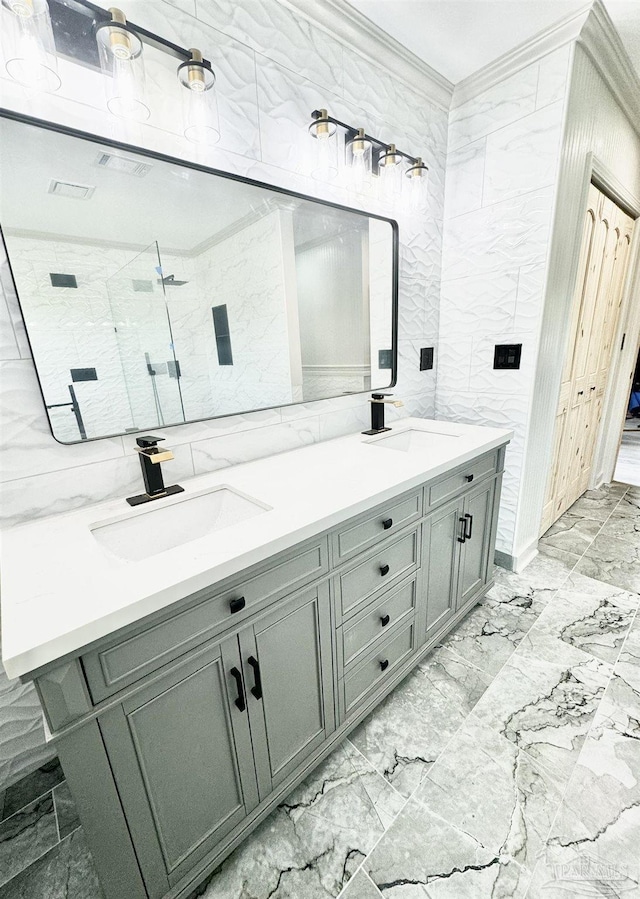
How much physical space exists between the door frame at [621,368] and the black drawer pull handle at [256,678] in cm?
321

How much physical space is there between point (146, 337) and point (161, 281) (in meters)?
0.19

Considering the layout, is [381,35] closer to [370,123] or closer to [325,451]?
[370,123]

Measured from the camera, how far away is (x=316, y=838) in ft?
3.44

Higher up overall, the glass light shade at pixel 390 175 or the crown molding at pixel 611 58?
the crown molding at pixel 611 58

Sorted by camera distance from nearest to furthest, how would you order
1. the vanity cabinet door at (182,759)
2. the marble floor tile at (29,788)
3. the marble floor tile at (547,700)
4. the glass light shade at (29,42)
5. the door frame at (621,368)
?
the vanity cabinet door at (182,759) → the glass light shade at (29,42) → the marble floor tile at (29,788) → the marble floor tile at (547,700) → the door frame at (621,368)

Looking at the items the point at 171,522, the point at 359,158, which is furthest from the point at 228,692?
the point at 359,158

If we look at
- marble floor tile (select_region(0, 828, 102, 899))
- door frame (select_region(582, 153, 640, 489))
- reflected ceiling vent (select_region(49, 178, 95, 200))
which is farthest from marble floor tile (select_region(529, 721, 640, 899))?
door frame (select_region(582, 153, 640, 489))

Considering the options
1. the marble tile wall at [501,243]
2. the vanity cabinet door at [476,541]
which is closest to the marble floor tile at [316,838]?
the vanity cabinet door at [476,541]

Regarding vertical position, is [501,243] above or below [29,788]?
above

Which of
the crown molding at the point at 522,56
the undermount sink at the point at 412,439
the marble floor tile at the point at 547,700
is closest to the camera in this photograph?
the marble floor tile at the point at 547,700

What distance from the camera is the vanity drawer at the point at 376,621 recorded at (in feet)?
3.86

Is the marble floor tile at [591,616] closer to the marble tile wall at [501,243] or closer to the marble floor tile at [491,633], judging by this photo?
the marble floor tile at [491,633]

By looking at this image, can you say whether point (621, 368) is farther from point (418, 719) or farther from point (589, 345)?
point (418, 719)

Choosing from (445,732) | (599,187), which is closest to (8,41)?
(445,732)
